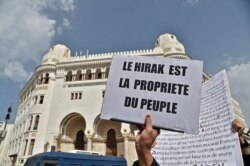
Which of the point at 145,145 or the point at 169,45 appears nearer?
the point at 145,145

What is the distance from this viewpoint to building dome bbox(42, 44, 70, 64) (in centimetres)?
3235

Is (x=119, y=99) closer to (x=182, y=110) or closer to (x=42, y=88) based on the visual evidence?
(x=182, y=110)

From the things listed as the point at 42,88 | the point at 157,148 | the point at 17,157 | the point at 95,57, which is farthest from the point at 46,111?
the point at 157,148

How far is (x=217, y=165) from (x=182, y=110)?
71 cm

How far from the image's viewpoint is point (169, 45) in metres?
29.9

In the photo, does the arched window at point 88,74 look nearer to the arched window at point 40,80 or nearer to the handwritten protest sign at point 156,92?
the arched window at point 40,80

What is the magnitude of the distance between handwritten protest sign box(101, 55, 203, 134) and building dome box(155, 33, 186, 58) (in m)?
26.3

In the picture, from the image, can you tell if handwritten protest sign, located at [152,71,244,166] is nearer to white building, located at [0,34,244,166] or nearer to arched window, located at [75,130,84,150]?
white building, located at [0,34,244,166]

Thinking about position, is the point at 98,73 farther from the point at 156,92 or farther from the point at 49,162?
the point at 156,92

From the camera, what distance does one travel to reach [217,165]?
8.27 ft

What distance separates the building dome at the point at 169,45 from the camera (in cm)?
2875

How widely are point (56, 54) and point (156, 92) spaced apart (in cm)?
3207

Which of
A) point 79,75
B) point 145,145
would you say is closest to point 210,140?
point 145,145

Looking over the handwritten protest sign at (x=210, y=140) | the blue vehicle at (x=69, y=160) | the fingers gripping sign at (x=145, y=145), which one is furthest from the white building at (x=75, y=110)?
the fingers gripping sign at (x=145, y=145)
